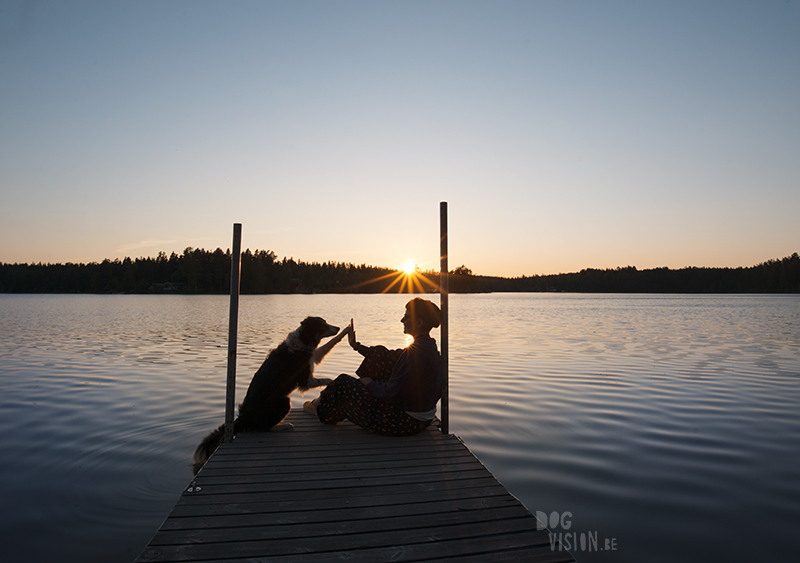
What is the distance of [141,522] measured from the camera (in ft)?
15.8

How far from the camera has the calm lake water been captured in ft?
15.1

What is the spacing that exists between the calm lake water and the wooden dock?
47.9 inches

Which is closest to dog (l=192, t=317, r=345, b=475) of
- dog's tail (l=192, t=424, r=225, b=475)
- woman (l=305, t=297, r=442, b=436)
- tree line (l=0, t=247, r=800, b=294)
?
dog's tail (l=192, t=424, r=225, b=475)

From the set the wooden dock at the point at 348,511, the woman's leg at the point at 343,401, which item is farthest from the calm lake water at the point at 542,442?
the woman's leg at the point at 343,401

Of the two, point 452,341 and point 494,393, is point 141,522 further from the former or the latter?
point 452,341

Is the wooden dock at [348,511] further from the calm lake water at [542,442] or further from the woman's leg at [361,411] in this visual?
the calm lake water at [542,442]

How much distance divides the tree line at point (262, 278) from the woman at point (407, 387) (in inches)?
3835

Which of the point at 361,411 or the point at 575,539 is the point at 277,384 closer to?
the point at 361,411

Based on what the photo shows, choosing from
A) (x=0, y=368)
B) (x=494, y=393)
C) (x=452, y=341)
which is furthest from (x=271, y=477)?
(x=452, y=341)

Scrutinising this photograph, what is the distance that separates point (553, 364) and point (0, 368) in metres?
15.6

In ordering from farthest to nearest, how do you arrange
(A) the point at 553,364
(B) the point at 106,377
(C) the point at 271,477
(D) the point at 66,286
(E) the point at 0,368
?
(D) the point at 66,286 → (A) the point at 553,364 → (E) the point at 0,368 → (B) the point at 106,377 → (C) the point at 271,477

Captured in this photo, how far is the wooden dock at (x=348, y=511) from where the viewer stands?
298cm

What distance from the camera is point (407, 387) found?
541 cm

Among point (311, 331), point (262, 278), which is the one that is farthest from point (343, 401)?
point (262, 278)
